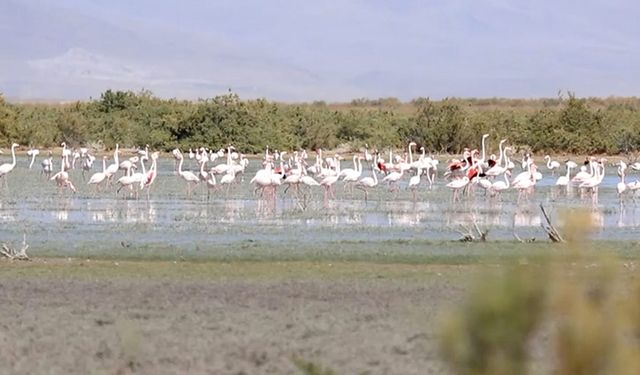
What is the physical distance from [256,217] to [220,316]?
12.6 m

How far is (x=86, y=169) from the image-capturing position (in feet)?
137

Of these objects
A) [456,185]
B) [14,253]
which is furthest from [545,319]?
[456,185]

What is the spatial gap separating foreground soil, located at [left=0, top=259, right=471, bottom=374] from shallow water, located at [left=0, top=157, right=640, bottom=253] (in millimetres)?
2541

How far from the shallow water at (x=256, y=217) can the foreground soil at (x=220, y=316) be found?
2541mm

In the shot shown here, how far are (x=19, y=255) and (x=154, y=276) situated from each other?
245cm

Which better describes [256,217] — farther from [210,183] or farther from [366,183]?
[366,183]

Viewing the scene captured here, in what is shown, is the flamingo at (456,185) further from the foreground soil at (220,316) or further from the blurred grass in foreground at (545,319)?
the blurred grass in foreground at (545,319)

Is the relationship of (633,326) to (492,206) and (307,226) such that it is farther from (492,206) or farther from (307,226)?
(492,206)

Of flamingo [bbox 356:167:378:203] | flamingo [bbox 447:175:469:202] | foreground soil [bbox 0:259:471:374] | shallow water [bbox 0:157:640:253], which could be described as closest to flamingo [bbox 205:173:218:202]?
shallow water [bbox 0:157:640:253]

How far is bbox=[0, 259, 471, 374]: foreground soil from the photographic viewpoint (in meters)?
9.72

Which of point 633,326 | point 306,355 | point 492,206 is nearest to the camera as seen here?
point 633,326

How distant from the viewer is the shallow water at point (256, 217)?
65.9 feet

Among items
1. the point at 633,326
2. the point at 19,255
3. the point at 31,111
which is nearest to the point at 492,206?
the point at 19,255

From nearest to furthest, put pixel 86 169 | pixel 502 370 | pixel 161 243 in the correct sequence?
pixel 502 370 → pixel 161 243 → pixel 86 169
